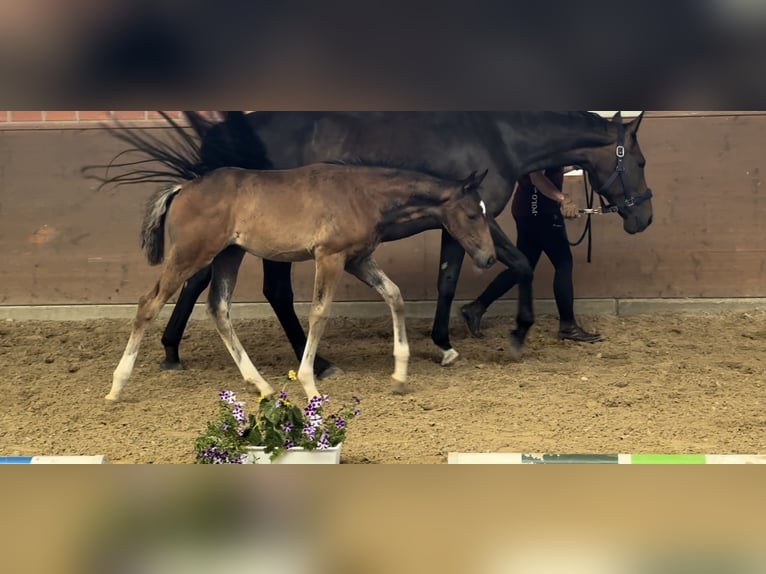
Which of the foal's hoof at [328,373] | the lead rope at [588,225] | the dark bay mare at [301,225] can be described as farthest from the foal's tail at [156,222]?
the lead rope at [588,225]

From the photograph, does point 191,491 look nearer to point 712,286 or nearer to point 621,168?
point 621,168

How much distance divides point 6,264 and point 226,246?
2.59 meters

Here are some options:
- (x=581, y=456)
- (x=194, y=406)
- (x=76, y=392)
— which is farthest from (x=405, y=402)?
(x=76, y=392)

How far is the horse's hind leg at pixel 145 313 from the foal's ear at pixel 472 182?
1710mm

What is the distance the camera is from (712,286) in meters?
7.51

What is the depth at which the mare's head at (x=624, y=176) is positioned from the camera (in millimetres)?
6578

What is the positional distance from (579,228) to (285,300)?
2.47 meters

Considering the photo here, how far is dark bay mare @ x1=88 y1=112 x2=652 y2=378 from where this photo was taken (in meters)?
5.99

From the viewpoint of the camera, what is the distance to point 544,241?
22.0 feet

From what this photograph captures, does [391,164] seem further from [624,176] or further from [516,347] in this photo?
[624,176]

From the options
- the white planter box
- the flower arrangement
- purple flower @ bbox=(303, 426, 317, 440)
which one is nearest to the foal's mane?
the flower arrangement

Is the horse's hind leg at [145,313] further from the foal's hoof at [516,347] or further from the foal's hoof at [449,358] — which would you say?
the foal's hoof at [516,347]

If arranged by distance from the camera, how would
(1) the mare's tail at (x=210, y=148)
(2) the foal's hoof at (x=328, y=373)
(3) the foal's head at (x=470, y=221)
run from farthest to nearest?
(2) the foal's hoof at (x=328, y=373) < (1) the mare's tail at (x=210, y=148) < (3) the foal's head at (x=470, y=221)

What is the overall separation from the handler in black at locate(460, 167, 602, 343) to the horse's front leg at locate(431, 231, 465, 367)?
1.32 ft
